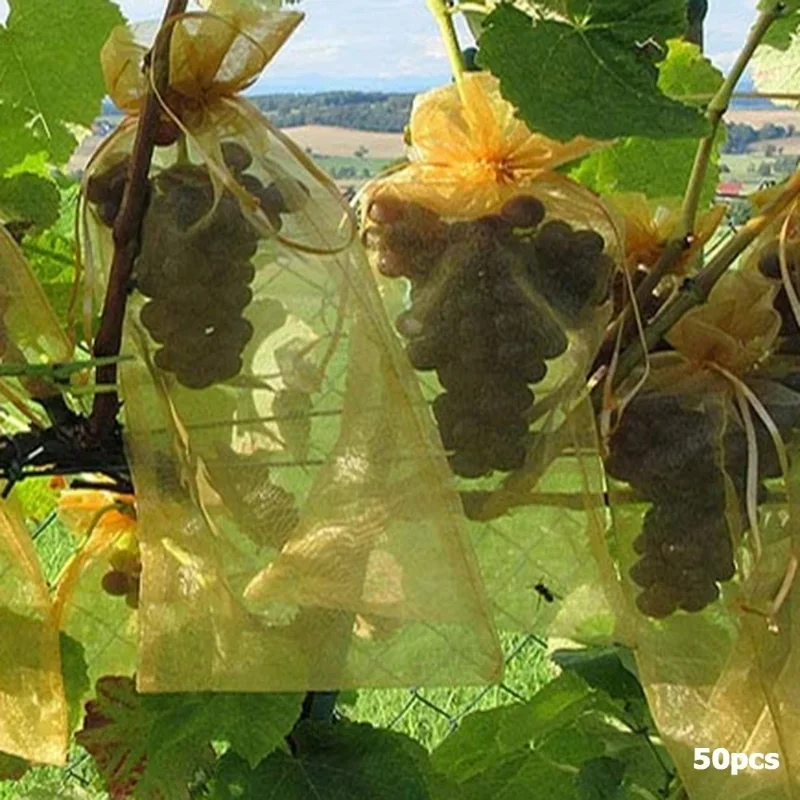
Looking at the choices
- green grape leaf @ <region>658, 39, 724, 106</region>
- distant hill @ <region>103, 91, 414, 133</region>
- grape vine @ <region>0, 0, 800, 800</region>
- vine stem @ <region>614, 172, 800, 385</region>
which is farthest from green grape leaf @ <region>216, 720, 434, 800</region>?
distant hill @ <region>103, 91, 414, 133</region>

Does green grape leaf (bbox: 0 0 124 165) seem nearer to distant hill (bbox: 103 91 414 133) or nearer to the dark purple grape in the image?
the dark purple grape

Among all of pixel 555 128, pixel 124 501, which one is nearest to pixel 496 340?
pixel 555 128

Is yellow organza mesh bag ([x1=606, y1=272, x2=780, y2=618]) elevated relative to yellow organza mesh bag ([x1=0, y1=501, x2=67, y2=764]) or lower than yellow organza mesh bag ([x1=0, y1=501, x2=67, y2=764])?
elevated

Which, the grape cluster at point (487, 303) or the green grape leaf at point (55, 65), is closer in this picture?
the grape cluster at point (487, 303)

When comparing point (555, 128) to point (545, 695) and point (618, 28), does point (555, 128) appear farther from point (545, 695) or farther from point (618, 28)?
point (545, 695)

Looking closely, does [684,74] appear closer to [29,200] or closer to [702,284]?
[702,284]

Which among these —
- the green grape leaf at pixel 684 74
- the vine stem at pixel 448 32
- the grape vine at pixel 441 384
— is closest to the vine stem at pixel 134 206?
the grape vine at pixel 441 384

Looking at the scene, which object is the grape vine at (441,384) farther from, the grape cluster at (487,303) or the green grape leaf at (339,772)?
the green grape leaf at (339,772)
